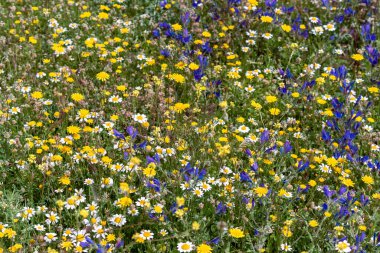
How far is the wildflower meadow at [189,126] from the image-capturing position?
3521mm

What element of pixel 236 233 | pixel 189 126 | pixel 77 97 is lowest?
pixel 236 233

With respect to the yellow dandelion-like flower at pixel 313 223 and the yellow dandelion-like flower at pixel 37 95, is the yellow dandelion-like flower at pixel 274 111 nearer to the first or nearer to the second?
the yellow dandelion-like flower at pixel 313 223

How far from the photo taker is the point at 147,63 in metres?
5.07

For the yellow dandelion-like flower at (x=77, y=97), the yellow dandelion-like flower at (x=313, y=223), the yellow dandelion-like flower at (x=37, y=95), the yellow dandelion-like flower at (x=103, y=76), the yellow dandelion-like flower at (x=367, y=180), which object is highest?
the yellow dandelion-like flower at (x=103, y=76)

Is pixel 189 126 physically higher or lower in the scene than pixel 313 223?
higher

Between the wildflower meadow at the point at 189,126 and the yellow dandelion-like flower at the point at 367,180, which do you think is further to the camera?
the yellow dandelion-like flower at the point at 367,180

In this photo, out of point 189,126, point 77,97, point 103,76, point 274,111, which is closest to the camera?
point 189,126

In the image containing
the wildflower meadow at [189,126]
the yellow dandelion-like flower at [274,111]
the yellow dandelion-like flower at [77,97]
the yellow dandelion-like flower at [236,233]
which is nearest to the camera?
the yellow dandelion-like flower at [236,233]

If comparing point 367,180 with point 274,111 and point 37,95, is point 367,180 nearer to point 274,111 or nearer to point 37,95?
point 274,111

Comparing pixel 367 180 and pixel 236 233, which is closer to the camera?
pixel 236 233

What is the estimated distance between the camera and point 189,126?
14.0 ft

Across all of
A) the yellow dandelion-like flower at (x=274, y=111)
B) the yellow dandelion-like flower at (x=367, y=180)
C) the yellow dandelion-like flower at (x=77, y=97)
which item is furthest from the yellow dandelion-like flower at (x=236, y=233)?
the yellow dandelion-like flower at (x=77, y=97)

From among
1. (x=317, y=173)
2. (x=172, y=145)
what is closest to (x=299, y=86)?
(x=317, y=173)

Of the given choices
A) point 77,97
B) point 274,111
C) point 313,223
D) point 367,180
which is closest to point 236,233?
point 313,223
